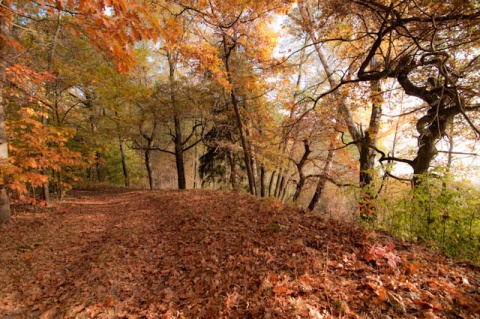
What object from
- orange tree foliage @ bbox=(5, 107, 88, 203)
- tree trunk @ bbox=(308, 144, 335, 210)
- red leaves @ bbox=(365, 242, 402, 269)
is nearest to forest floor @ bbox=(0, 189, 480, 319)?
red leaves @ bbox=(365, 242, 402, 269)

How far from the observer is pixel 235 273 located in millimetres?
3158

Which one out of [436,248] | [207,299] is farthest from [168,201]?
[436,248]

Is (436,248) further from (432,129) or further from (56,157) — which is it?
(56,157)

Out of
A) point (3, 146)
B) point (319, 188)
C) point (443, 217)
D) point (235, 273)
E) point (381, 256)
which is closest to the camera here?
point (381, 256)

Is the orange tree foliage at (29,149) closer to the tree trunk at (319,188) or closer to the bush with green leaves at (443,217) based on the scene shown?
the bush with green leaves at (443,217)

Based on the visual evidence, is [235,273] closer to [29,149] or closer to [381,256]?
[381,256]

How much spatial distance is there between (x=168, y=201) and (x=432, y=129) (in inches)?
329

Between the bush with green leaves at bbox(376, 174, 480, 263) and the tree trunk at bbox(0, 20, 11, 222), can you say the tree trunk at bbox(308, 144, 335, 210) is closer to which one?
the bush with green leaves at bbox(376, 174, 480, 263)

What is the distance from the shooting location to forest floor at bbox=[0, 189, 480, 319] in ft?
7.47

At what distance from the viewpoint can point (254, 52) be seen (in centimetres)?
771

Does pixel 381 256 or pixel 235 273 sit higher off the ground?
pixel 381 256

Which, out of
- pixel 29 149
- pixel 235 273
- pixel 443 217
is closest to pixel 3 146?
pixel 29 149

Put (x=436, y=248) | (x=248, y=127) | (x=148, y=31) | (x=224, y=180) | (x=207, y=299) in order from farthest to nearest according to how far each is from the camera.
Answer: (x=224, y=180), (x=248, y=127), (x=436, y=248), (x=207, y=299), (x=148, y=31)

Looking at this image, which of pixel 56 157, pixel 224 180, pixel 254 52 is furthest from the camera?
pixel 224 180
